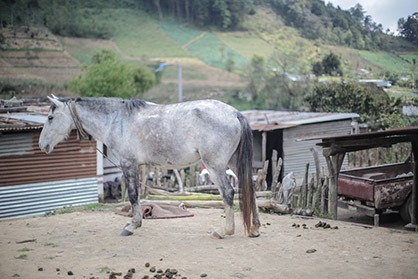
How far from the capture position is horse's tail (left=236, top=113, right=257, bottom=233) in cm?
644

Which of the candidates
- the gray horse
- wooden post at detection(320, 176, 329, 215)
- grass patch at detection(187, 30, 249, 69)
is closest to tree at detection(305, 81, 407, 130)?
wooden post at detection(320, 176, 329, 215)

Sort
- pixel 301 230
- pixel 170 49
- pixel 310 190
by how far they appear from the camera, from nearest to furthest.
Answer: pixel 301 230
pixel 310 190
pixel 170 49

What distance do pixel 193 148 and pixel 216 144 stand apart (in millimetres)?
436

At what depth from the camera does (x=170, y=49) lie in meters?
68.0

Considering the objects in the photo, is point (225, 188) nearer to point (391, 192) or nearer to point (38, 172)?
point (391, 192)

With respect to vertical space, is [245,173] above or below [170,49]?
below

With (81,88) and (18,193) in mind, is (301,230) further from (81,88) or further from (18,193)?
(81,88)

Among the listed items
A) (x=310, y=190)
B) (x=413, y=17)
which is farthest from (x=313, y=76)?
(x=310, y=190)

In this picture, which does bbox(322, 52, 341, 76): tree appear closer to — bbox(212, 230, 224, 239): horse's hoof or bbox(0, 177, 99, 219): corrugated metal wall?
bbox(0, 177, 99, 219): corrugated metal wall

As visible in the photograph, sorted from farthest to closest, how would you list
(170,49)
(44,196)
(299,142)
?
1. (170,49)
2. (299,142)
3. (44,196)

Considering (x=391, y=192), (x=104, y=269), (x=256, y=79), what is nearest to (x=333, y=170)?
(x=391, y=192)

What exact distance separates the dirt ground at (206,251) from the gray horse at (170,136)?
0.55 m

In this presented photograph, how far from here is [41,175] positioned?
11.2m

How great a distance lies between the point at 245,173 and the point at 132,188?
82.1 inches
